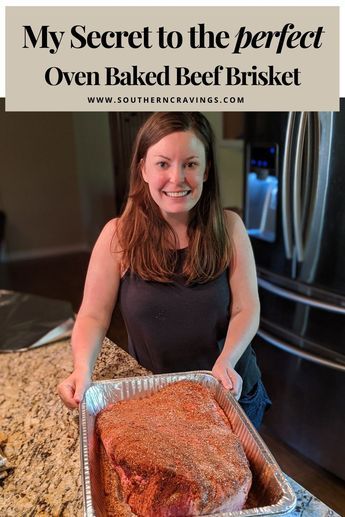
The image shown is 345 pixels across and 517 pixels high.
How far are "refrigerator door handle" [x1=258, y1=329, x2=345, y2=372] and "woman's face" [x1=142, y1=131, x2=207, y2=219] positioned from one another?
1110mm

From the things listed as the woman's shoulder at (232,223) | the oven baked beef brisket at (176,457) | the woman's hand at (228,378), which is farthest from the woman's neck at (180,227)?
the oven baked beef brisket at (176,457)

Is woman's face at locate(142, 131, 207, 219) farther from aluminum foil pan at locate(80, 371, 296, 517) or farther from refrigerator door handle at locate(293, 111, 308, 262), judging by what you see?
refrigerator door handle at locate(293, 111, 308, 262)

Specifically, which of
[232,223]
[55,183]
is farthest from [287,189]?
[55,183]

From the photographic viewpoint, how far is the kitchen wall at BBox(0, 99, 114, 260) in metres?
4.61

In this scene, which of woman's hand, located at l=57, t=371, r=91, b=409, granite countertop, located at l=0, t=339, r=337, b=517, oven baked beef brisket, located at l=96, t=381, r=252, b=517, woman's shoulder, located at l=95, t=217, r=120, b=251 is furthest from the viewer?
woman's shoulder, located at l=95, t=217, r=120, b=251

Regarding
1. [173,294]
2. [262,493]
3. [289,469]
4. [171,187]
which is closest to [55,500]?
[262,493]

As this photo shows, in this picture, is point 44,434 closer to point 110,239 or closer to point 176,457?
point 176,457

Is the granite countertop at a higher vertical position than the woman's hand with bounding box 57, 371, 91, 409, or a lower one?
lower

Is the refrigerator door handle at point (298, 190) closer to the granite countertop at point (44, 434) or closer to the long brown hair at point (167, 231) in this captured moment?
the long brown hair at point (167, 231)

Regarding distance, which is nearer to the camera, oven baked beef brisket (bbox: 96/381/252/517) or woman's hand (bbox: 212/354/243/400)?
oven baked beef brisket (bbox: 96/381/252/517)

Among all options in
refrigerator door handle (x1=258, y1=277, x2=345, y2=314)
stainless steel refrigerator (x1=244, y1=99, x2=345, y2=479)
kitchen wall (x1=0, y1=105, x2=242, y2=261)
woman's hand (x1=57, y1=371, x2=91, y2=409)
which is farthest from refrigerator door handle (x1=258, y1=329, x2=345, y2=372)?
kitchen wall (x1=0, y1=105, x2=242, y2=261)

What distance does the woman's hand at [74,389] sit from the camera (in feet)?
2.82

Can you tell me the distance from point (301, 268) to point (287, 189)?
1.14ft

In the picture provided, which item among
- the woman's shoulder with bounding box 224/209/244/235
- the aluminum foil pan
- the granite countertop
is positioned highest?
the woman's shoulder with bounding box 224/209/244/235
